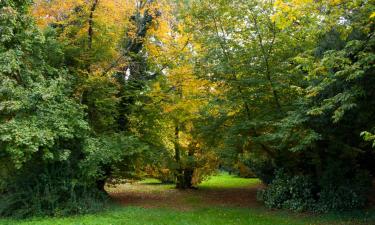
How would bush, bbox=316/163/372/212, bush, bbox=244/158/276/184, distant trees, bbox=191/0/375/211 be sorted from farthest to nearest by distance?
Answer: bush, bbox=244/158/276/184 → bush, bbox=316/163/372/212 → distant trees, bbox=191/0/375/211

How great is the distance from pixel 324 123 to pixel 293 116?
3.03 ft

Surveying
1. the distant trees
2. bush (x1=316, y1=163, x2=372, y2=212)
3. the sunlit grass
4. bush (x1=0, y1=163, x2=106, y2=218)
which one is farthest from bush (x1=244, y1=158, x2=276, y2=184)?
the sunlit grass

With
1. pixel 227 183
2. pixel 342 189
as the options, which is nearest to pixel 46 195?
pixel 342 189

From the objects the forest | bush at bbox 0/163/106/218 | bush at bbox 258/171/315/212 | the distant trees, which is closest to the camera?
the forest

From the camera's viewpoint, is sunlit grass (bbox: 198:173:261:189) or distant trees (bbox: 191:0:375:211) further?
sunlit grass (bbox: 198:173:261:189)

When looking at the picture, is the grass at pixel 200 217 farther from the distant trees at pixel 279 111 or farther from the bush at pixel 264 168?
the bush at pixel 264 168

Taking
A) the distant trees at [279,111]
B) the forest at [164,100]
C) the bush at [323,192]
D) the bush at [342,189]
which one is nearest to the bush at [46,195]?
the forest at [164,100]

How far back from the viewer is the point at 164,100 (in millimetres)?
17000

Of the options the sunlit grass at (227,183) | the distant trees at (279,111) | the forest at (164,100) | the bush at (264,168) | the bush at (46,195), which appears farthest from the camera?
the sunlit grass at (227,183)

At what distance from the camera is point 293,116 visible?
37.4ft

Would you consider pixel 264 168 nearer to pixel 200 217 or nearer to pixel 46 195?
pixel 200 217

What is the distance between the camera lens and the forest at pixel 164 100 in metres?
11.1

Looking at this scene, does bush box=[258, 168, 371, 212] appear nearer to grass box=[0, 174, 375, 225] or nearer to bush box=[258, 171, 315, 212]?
bush box=[258, 171, 315, 212]

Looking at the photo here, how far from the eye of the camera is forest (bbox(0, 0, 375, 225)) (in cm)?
1114
